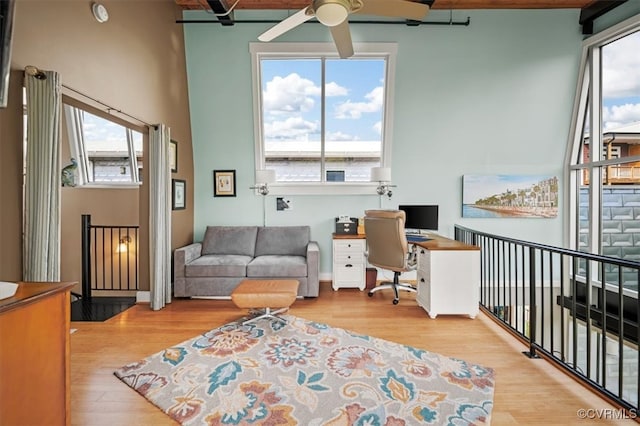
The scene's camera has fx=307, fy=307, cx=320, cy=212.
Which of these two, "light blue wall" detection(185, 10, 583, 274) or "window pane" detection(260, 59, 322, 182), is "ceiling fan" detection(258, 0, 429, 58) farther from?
"light blue wall" detection(185, 10, 583, 274)

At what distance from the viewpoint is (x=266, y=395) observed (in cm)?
195

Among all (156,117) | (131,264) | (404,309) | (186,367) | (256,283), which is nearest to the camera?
(186,367)

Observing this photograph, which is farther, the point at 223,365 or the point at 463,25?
the point at 463,25

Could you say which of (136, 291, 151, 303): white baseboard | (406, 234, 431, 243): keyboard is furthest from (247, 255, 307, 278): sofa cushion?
(406, 234, 431, 243): keyboard

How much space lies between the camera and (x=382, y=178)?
4.45m

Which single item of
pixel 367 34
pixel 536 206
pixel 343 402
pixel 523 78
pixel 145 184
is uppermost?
pixel 367 34

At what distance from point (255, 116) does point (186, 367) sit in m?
3.60

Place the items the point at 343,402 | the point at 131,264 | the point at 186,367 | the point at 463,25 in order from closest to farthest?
1. the point at 343,402
2. the point at 186,367
3. the point at 463,25
4. the point at 131,264

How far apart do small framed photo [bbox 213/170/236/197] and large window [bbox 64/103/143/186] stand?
1192 mm

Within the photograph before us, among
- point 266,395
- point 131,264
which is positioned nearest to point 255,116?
point 131,264

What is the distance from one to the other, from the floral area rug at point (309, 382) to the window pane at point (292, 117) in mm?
2860

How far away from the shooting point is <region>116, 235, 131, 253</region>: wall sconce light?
4653mm

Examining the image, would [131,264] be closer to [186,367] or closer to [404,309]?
[186,367]

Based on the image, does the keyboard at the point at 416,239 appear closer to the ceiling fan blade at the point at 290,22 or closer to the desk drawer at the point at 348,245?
the desk drawer at the point at 348,245
